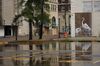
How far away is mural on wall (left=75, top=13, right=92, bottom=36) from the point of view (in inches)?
2746

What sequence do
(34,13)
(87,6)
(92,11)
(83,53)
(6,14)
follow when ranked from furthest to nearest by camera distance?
(6,14) → (87,6) → (92,11) → (34,13) → (83,53)

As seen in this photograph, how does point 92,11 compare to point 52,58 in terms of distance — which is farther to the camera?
point 92,11

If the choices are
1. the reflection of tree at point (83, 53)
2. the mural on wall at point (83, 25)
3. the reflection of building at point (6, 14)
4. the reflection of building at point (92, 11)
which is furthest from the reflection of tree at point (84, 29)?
the reflection of tree at point (83, 53)

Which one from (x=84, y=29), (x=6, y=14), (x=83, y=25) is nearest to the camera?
(x=84, y=29)

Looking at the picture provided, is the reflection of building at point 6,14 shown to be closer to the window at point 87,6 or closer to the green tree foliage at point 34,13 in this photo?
the window at point 87,6

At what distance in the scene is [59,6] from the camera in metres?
126

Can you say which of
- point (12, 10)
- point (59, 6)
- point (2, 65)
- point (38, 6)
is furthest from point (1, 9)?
point (2, 65)

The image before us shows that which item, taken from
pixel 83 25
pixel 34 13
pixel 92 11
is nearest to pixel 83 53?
pixel 34 13

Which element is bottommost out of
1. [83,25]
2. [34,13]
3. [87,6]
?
[83,25]

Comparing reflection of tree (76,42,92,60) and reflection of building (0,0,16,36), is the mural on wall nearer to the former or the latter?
reflection of building (0,0,16,36)

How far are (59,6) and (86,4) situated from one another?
53129 millimetres

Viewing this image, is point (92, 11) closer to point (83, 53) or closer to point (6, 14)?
point (6, 14)

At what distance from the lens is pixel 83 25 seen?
229 feet

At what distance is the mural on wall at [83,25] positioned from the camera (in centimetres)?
6975
